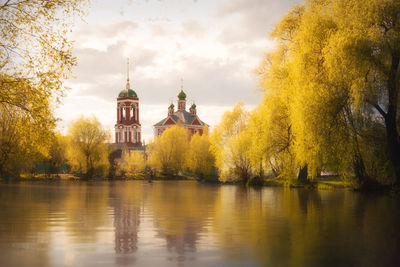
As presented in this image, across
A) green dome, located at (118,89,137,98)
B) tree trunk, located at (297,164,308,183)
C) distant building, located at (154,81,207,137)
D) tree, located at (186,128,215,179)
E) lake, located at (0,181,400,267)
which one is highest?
green dome, located at (118,89,137,98)

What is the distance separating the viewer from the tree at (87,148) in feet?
207

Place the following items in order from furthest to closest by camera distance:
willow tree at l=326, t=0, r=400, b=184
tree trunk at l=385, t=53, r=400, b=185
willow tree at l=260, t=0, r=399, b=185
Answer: tree trunk at l=385, t=53, r=400, b=185 < willow tree at l=260, t=0, r=399, b=185 < willow tree at l=326, t=0, r=400, b=184

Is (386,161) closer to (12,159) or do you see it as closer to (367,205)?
(367,205)

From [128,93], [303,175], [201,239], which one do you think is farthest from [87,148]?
[128,93]

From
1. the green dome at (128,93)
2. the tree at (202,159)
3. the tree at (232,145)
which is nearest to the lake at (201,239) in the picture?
the tree at (232,145)

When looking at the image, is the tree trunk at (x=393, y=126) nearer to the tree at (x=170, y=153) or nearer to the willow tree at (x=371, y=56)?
the willow tree at (x=371, y=56)

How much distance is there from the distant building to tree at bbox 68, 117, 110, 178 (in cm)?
5229

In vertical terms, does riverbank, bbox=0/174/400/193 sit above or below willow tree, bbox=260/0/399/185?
below

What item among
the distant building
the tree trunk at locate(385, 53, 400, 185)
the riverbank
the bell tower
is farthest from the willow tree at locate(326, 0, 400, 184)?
the bell tower

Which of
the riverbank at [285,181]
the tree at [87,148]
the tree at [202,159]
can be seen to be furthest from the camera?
the tree at [87,148]

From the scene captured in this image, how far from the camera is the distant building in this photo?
120938mm

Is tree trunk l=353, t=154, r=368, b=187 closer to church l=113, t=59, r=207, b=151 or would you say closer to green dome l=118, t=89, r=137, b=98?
church l=113, t=59, r=207, b=151

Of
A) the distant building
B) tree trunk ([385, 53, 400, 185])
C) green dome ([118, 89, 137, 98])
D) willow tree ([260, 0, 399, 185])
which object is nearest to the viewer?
willow tree ([260, 0, 399, 185])

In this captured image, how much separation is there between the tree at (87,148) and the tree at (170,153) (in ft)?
34.3
